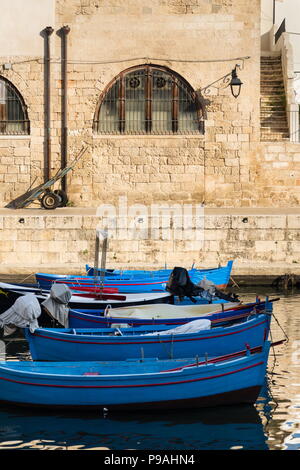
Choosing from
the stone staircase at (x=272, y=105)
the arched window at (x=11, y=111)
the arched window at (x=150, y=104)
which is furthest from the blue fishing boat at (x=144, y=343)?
the arched window at (x=11, y=111)

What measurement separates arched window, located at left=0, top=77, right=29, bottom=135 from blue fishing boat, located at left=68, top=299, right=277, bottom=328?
1296 centimetres

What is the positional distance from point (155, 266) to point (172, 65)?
7496 mm

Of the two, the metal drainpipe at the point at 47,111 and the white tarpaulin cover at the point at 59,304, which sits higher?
the metal drainpipe at the point at 47,111

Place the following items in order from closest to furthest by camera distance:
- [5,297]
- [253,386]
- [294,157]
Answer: [253,386] < [5,297] < [294,157]

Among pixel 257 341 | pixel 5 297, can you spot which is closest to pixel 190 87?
pixel 5 297

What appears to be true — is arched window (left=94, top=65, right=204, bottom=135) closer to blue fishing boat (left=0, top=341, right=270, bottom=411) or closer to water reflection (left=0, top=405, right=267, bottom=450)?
blue fishing boat (left=0, top=341, right=270, bottom=411)

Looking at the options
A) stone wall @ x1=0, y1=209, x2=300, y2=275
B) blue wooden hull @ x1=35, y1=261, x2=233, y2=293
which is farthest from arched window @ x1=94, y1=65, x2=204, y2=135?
blue wooden hull @ x1=35, y1=261, x2=233, y2=293

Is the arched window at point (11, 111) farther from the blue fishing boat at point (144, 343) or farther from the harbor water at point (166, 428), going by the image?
the harbor water at point (166, 428)

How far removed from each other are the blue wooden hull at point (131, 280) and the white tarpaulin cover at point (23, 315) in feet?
20.1

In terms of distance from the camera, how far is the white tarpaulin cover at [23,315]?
16391 mm

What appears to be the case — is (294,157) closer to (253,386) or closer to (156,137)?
(156,137)

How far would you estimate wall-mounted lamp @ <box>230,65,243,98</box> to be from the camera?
97.2 ft

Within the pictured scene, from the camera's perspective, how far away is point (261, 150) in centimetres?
3059

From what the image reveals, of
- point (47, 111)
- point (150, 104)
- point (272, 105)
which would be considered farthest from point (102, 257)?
point (272, 105)
